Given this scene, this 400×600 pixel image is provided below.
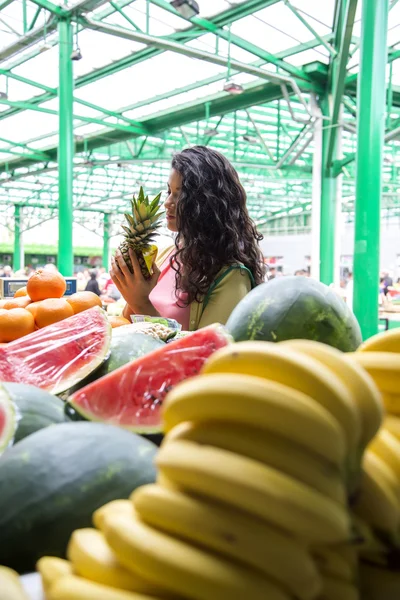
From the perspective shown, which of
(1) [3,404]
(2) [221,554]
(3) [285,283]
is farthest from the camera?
(3) [285,283]

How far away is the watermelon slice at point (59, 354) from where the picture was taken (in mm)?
1559

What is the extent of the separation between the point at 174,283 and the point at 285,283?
1.39 metres

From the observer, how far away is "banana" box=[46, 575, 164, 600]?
2.05 ft

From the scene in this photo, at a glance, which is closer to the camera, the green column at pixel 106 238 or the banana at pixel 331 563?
the banana at pixel 331 563

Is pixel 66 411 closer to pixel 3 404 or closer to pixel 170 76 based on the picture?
pixel 3 404

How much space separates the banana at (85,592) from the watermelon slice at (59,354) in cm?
85

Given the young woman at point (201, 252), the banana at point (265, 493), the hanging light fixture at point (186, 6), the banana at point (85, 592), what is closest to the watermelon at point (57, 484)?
the banana at point (85, 592)

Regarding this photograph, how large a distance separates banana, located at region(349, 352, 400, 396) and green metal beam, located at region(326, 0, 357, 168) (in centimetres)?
723

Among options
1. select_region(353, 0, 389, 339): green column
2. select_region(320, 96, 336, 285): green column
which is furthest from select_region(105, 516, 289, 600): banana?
select_region(320, 96, 336, 285): green column

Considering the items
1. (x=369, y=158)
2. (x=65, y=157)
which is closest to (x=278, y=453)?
(x=369, y=158)

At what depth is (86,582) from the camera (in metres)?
0.66

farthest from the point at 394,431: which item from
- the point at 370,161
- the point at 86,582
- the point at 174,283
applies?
the point at 370,161

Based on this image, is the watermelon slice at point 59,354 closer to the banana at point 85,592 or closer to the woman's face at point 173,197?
the banana at point 85,592

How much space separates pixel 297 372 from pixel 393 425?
0.22 m
